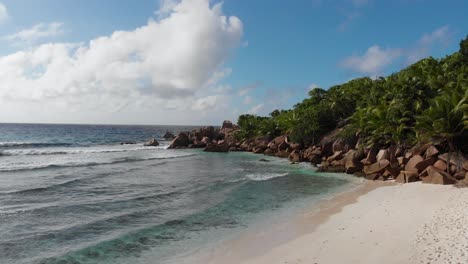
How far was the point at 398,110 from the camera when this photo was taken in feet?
105

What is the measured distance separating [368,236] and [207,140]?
5909 centimetres

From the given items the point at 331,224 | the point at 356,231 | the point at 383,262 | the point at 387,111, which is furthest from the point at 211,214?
the point at 387,111

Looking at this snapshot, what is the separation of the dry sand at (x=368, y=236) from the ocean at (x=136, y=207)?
1614mm

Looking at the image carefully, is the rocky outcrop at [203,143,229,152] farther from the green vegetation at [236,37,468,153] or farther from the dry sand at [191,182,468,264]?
the dry sand at [191,182,468,264]

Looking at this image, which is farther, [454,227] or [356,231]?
[356,231]

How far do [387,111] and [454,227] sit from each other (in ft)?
70.2

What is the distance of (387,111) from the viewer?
108ft

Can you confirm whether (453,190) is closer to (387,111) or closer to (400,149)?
(400,149)

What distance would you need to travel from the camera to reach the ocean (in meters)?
13.8

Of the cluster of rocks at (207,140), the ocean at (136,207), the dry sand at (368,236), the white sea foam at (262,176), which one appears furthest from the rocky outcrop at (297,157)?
the dry sand at (368,236)

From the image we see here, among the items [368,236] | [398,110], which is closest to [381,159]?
[398,110]

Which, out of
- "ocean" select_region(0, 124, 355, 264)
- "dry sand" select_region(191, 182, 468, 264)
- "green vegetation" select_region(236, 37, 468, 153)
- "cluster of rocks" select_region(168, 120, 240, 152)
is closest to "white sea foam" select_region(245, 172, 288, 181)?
"ocean" select_region(0, 124, 355, 264)

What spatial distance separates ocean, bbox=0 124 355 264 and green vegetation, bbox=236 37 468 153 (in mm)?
6401

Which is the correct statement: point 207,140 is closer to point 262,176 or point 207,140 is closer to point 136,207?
point 262,176
